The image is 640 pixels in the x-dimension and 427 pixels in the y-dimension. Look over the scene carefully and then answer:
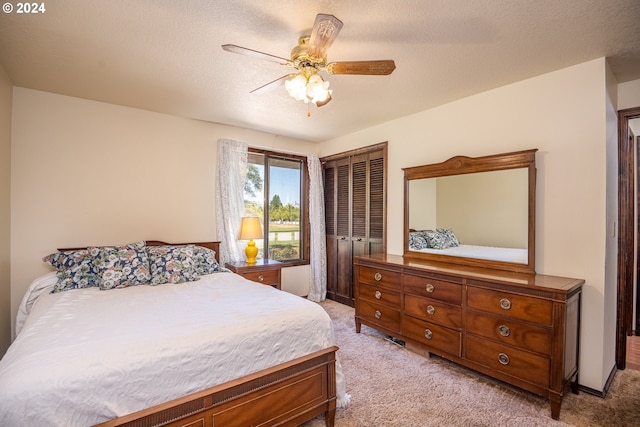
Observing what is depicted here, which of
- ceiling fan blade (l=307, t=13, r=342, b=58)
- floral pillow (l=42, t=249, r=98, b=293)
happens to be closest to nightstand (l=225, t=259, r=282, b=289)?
floral pillow (l=42, t=249, r=98, b=293)

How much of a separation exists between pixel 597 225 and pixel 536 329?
3.02 ft

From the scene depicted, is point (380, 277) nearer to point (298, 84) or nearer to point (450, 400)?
point (450, 400)

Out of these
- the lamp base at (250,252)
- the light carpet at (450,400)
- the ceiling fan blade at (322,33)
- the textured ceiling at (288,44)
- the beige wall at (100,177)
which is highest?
the textured ceiling at (288,44)

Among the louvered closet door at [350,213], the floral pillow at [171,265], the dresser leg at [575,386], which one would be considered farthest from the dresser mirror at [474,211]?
the floral pillow at [171,265]

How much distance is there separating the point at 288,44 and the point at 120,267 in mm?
2314

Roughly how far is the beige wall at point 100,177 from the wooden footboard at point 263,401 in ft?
8.06

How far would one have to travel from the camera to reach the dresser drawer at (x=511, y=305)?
2.04 metres

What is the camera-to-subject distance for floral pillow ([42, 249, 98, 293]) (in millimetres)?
2447

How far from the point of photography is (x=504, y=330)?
87.9 inches

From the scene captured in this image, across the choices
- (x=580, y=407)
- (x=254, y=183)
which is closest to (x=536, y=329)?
(x=580, y=407)

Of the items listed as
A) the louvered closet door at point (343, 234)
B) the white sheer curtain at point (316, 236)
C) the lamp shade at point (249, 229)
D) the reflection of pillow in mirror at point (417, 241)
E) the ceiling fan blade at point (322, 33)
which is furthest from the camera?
the white sheer curtain at point (316, 236)

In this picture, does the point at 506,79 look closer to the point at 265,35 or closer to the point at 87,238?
the point at 265,35

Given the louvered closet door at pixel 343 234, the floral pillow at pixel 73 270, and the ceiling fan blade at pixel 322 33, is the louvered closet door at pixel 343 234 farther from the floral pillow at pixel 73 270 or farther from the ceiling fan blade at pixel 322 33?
the floral pillow at pixel 73 270

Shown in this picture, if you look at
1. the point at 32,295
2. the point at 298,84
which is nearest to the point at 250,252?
the point at 32,295
